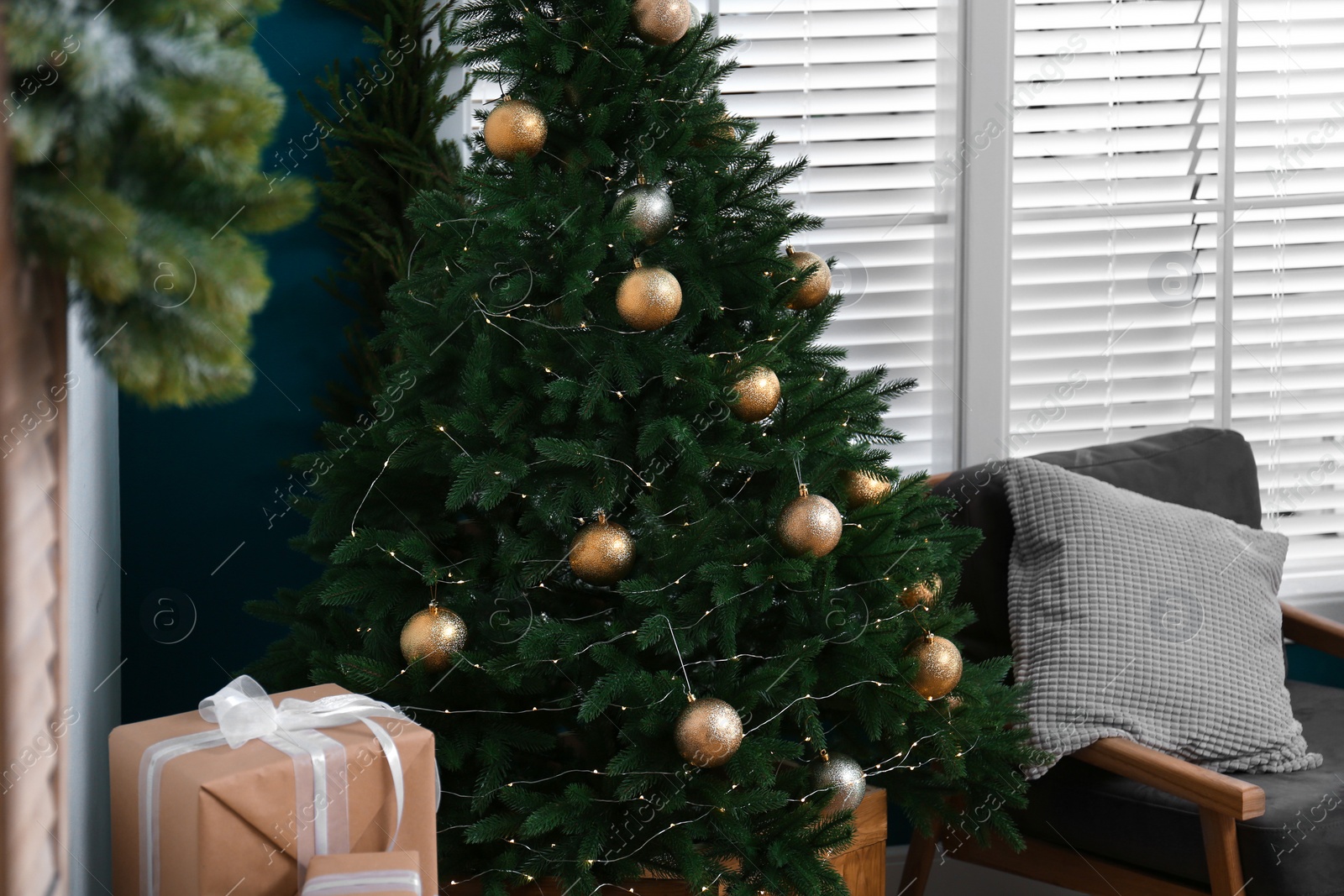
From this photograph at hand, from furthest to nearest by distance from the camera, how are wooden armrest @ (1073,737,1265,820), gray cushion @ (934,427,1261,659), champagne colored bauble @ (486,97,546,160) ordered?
gray cushion @ (934,427,1261,659) → wooden armrest @ (1073,737,1265,820) → champagne colored bauble @ (486,97,546,160)

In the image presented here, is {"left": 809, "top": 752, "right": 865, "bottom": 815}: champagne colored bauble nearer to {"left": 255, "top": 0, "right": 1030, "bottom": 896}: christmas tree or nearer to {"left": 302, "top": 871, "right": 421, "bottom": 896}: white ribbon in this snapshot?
{"left": 255, "top": 0, "right": 1030, "bottom": 896}: christmas tree

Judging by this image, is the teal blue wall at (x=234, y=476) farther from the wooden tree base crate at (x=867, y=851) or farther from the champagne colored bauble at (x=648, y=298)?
the wooden tree base crate at (x=867, y=851)

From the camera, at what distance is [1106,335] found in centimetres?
229

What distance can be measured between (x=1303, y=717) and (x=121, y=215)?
7.05 feet

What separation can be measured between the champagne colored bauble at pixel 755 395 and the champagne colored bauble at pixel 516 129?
39 centimetres

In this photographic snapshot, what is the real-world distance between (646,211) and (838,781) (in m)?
0.76

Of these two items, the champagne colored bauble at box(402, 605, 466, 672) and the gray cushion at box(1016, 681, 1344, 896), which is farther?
the gray cushion at box(1016, 681, 1344, 896)

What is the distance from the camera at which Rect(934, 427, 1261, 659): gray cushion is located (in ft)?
6.32

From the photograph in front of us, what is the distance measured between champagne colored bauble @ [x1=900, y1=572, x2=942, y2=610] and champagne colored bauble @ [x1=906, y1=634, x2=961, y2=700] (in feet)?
0.20

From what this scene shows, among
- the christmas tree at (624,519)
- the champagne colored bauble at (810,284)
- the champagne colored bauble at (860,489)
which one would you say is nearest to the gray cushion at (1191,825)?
the christmas tree at (624,519)

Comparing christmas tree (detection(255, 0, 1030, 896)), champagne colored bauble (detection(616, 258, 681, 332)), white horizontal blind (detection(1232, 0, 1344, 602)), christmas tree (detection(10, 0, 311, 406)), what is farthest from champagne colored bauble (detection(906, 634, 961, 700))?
white horizontal blind (detection(1232, 0, 1344, 602))

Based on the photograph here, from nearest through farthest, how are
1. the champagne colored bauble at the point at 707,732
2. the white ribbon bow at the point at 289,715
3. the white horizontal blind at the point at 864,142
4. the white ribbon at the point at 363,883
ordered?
the white ribbon at the point at 363,883, the white ribbon bow at the point at 289,715, the champagne colored bauble at the point at 707,732, the white horizontal blind at the point at 864,142

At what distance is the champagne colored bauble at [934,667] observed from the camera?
1395 mm

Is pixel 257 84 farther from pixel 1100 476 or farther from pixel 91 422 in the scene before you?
pixel 1100 476
